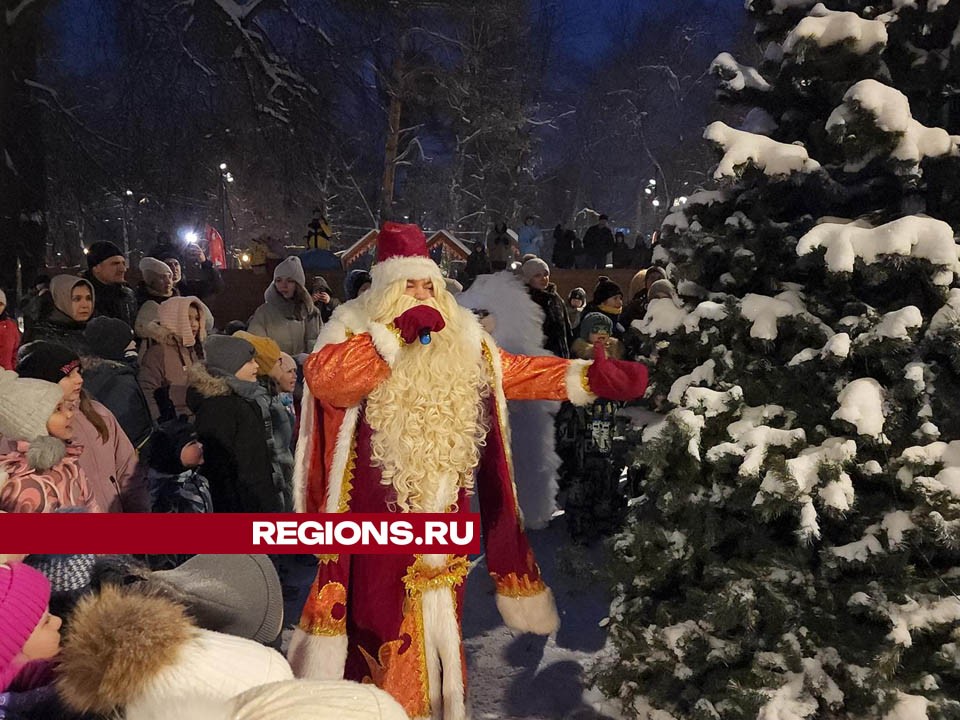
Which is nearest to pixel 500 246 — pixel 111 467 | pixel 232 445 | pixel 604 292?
pixel 604 292

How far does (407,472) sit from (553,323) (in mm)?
3340

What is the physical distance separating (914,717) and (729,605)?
570mm

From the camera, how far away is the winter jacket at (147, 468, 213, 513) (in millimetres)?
3848

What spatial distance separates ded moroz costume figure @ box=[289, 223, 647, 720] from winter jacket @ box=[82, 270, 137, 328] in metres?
3.98

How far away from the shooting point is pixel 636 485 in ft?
13.8

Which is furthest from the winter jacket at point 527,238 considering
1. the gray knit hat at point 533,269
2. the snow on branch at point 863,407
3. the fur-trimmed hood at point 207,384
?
the snow on branch at point 863,407

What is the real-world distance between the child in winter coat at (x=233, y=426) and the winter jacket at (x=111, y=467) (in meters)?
0.53

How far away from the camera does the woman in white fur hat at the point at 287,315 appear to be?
6441 mm

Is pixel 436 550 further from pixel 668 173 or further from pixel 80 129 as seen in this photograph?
pixel 668 173

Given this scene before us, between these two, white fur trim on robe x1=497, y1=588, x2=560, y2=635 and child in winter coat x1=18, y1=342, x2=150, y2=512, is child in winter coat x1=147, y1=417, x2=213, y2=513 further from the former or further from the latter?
white fur trim on robe x1=497, y1=588, x2=560, y2=635

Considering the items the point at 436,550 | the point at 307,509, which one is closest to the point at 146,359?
the point at 307,509

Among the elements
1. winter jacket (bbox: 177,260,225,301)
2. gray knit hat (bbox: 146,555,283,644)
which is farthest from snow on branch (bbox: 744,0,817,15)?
winter jacket (bbox: 177,260,225,301)

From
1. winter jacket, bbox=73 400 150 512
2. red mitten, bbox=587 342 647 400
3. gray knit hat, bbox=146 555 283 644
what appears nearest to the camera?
gray knit hat, bbox=146 555 283 644

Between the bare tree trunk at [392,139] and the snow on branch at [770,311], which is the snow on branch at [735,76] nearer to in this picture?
the snow on branch at [770,311]
